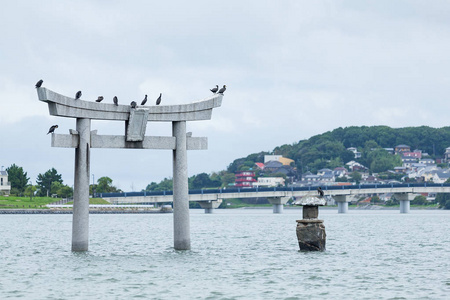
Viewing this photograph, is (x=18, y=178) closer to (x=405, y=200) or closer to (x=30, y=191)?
(x=30, y=191)

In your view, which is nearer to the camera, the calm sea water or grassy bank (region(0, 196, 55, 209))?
the calm sea water

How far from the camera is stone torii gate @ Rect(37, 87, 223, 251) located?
130 ft

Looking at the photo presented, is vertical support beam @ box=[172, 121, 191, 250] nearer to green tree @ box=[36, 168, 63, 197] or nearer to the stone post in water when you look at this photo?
the stone post in water

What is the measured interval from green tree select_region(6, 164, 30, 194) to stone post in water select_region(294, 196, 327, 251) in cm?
15476

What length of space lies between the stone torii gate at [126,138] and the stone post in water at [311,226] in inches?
236

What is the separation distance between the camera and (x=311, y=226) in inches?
1722

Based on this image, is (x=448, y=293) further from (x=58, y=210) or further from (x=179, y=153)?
(x=58, y=210)

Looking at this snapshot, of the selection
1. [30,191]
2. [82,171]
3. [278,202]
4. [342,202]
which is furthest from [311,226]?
[30,191]

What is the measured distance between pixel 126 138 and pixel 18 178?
515 feet

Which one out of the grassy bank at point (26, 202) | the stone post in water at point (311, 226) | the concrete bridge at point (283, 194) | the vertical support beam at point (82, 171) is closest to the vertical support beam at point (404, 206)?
the concrete bridge at point (283, 194)

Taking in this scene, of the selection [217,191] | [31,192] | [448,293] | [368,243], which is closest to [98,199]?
[31,192]

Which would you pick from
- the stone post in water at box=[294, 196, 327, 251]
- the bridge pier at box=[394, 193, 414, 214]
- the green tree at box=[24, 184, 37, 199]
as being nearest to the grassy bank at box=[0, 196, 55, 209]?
the green tree at box=[24, 184, 37, 199]

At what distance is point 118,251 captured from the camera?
1905 inches

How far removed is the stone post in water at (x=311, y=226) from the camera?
42.8 m
